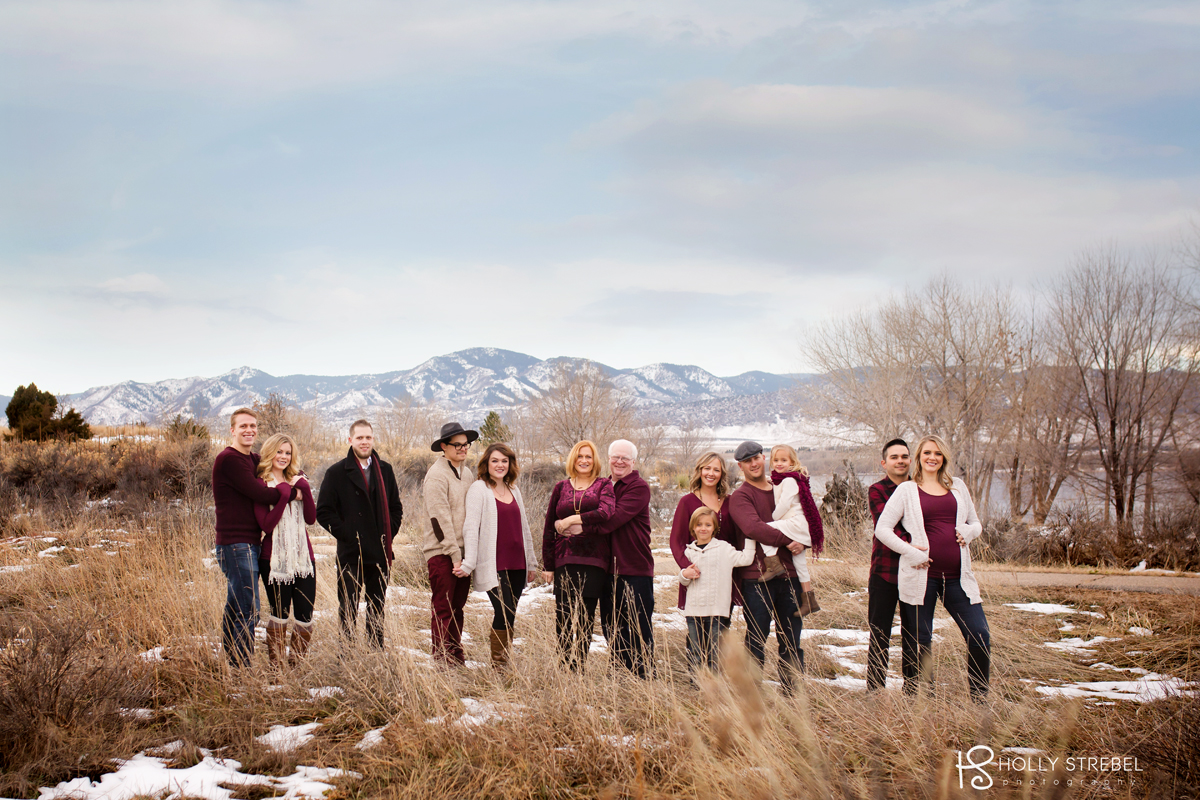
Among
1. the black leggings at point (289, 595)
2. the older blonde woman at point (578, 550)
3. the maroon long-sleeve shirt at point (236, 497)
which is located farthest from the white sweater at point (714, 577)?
the maroon long-sleeve shirt at point (236, 497)

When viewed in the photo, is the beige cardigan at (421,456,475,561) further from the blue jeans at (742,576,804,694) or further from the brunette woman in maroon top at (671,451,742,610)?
the blue jeans at (742,576,804,694)

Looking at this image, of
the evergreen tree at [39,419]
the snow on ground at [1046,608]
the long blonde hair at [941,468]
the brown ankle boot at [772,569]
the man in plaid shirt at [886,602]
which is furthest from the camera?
the evergreen tree at [39,419]

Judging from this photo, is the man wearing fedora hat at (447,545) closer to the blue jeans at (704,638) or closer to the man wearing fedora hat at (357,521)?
the man wearing fedora hat at (357,521)

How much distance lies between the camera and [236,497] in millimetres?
4746

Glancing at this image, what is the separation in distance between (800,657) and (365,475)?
346 cm

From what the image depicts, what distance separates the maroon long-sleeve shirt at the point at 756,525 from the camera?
459cm

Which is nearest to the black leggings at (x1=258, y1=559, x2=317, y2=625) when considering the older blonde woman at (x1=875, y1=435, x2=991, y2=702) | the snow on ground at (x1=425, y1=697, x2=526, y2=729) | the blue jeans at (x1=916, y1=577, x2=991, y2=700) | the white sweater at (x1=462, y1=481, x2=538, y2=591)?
the white sweater at (x1=462, y1=481, x2=538, y2=591)

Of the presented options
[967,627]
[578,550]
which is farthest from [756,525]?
[967,627]

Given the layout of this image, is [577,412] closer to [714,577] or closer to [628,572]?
[628,572]

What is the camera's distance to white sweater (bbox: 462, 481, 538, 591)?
490cm

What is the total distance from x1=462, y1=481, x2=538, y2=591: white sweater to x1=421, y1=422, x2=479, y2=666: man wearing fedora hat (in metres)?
0.07

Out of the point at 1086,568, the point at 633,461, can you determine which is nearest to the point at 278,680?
the point at 633,461

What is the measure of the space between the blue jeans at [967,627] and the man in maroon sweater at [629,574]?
1746 mm

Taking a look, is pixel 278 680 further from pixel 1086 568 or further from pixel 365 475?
pixel 1086 568
